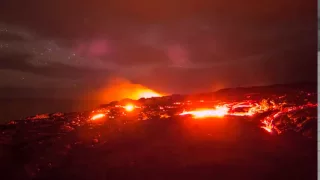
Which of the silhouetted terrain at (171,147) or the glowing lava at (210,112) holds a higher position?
the glowing lava at (210,112)

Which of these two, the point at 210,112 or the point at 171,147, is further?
the point at 210,112

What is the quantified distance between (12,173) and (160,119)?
9.19m

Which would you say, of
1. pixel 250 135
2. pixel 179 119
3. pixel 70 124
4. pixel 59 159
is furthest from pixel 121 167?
pixel 70 124

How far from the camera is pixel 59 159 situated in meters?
10.3

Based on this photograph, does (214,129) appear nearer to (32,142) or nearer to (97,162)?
(97,162)

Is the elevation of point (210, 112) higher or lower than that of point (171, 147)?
higher

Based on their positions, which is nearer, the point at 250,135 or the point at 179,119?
the point at 250,135

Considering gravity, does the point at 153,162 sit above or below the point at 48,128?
below

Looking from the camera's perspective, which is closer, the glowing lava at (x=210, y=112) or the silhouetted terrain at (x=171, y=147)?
the silhouetted terrain at (x=171, y=147)

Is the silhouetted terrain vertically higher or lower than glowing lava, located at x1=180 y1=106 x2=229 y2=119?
lower

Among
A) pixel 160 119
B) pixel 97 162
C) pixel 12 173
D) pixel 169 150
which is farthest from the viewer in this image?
Result: pixel 160 119

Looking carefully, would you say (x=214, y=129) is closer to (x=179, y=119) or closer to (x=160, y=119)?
(x=179, y=119)

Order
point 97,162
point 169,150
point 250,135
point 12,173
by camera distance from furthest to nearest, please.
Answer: point 250,135
point 169,150
point 97,162
point 12,173

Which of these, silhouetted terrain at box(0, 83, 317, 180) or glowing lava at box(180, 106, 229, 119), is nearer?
silhouetted terrain at box(0, 83, 317, 180)
